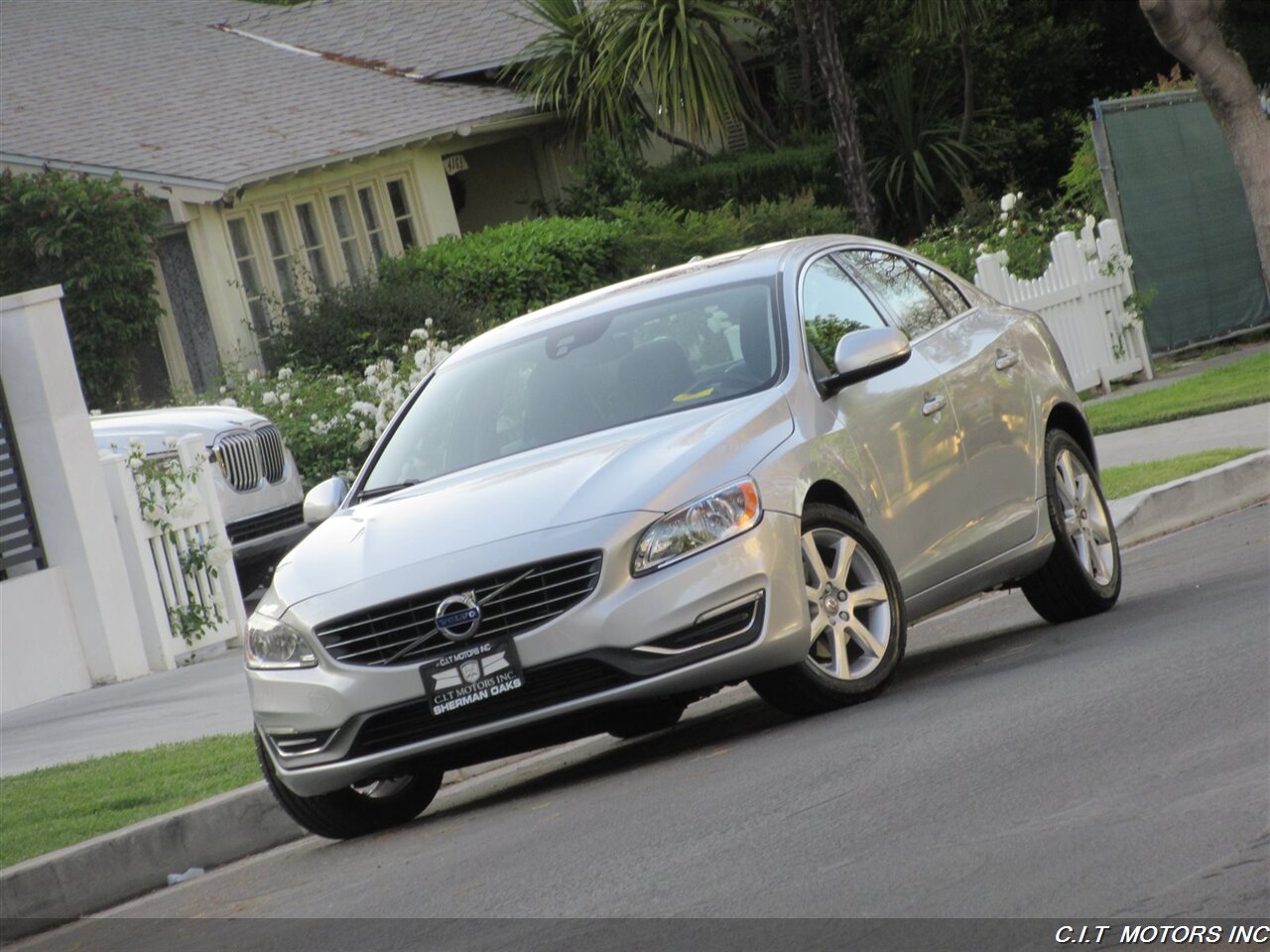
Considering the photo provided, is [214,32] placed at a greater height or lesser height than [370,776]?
greater

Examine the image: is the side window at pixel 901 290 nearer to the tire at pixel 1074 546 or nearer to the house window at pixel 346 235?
the tire at pixel 1074 546

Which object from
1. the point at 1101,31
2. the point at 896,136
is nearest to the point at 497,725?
the point at 896,136

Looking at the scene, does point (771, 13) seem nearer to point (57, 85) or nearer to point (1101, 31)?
point (1101, 31)

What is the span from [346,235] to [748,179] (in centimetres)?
527

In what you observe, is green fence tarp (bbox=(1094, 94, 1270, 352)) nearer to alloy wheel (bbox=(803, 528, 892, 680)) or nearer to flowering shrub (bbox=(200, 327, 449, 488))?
flowering shrub (bbox=(200, 327, 449, 488))

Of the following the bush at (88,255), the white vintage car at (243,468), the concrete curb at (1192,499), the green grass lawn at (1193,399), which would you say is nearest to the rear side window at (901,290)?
the concrete curb at (1192,499)

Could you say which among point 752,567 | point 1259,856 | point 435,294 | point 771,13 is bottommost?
point 1259,856

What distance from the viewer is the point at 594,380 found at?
8055 millimetres

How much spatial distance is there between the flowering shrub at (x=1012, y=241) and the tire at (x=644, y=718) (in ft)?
38.7

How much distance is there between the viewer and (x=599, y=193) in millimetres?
27625

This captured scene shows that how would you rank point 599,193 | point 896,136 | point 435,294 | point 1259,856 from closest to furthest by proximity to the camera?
point 1259,856
point 435,294
point 599,193
point 896,136

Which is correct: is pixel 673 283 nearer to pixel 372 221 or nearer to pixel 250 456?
pixel 250 456

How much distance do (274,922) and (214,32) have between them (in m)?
Answer: 26.3

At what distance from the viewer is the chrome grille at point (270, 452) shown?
16.0 metres
